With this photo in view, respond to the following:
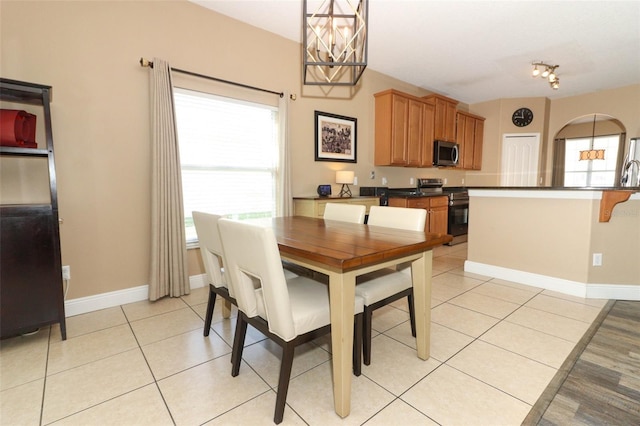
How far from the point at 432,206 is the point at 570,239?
2018mm

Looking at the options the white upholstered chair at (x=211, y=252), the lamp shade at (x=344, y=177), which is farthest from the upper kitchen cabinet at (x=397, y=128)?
the white upholstered chair at (x=211, y=252)

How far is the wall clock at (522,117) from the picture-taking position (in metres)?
5.80

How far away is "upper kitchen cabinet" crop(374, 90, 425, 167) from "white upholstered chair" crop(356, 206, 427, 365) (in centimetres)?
242

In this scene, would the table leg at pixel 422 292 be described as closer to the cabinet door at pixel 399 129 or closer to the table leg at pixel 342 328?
the table leg at pixel 342 328

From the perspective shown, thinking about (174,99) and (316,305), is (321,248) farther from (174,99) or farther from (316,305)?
(174,99)

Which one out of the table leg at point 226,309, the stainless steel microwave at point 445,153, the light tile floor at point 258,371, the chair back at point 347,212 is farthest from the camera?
the stainless steel microwave at point 445,153

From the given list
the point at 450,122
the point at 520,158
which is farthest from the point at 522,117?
the point at 450,122

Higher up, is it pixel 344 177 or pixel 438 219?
pixel 344 177

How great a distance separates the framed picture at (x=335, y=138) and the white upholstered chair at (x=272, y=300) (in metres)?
2.68

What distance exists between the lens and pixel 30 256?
6.26 feet

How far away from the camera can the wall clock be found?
5.80 meters

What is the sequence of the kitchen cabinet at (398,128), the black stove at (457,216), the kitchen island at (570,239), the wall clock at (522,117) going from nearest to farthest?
the kitchen island at (570,239)
the kitchen cabinet at (398,128)
the black stove at (457,216)
the wall clock at (522,117)

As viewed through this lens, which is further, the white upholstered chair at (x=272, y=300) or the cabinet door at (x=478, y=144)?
the cabinet door at (x=478, y=144)

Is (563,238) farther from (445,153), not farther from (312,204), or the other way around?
(445,153)
